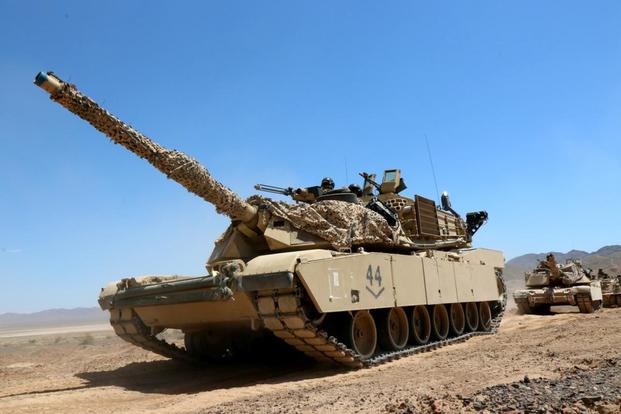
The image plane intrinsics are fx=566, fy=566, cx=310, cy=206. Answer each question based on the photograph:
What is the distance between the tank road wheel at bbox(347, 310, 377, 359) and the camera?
999cm

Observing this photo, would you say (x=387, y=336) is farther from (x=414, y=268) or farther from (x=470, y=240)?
(x=470, y=240)

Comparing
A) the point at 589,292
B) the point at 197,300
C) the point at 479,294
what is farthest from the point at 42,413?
the point at 589,292

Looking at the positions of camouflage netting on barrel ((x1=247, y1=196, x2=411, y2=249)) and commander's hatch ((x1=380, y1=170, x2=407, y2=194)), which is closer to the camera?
camouflage netting on barrel ((x1=247, y1=196, x2=411, y2=249))

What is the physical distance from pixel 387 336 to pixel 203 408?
4.80m

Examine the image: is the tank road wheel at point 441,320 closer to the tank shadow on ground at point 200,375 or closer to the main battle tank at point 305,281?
the main battle tank at point 305,281

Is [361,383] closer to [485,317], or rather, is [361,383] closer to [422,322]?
[422,322]

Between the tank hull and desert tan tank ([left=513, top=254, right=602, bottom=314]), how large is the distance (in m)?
10.5

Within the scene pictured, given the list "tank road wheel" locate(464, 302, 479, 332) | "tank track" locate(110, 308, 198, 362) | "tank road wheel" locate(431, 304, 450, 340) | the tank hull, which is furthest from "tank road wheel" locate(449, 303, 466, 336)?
"tank track" locate(110, 308, 198, 362)

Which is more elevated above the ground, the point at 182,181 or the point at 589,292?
the point at 182,181

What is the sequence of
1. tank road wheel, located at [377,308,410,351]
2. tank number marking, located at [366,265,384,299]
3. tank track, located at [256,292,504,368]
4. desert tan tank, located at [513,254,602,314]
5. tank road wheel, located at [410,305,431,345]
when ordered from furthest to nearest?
1. desert tan tank, located at [513,254,602,314]
2. tank road wheel, located at [410,305,431,345]
3. tank road wheel, located at [377,308,410,351]
4. tank number marking, located at [366,265,384,299]
5. tank track, located at [256,292,504,368]

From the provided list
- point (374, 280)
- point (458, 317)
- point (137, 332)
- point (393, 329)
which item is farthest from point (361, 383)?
point (458, 317)

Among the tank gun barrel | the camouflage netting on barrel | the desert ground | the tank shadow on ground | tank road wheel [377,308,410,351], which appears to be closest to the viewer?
the desert ground

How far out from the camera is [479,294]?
15.1 m

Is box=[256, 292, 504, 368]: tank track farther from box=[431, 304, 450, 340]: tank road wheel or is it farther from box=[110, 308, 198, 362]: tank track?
box=[431, 304, 450, 340]: tank road wheel
